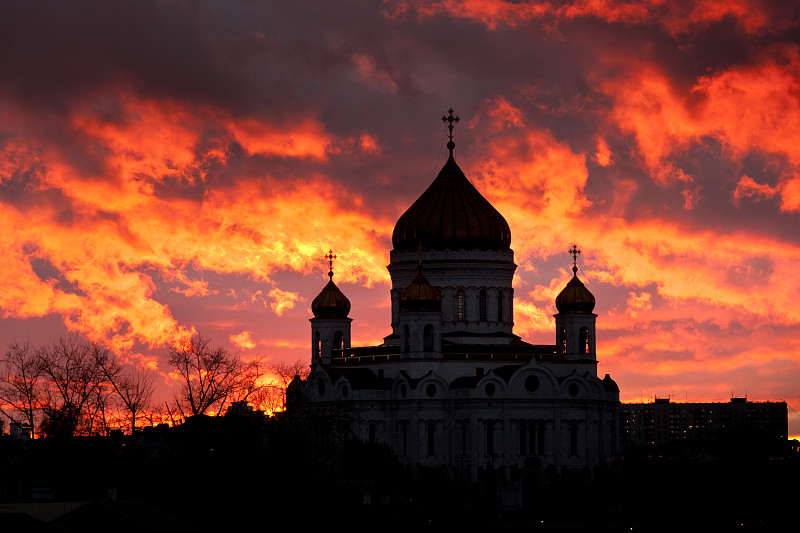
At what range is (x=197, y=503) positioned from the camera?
8069 centimetres

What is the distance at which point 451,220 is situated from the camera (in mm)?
111562

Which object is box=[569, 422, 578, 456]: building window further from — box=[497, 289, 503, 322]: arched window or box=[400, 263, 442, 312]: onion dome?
box=[400, 263, 442, 312]: onion dome

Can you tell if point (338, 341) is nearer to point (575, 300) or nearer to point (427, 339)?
point (427, 339)

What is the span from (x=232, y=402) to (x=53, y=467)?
27.2 feet

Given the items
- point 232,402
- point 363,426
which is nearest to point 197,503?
point 232,402

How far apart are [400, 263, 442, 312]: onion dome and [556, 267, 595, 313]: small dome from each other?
7206 millimetres

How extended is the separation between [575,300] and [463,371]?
276 inches

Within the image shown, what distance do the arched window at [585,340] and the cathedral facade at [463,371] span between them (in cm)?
8

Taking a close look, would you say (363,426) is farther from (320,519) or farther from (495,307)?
(320,519)

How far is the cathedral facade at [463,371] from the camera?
104 m

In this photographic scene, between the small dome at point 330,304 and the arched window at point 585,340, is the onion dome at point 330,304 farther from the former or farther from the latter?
the arched window at point 585,340

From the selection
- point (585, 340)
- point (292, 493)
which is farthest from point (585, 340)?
point (292, 493)

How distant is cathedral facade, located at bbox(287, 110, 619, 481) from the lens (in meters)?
104

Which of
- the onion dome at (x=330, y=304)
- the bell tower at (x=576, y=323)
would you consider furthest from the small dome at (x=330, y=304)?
the bell tower at (x=576, y=323)
